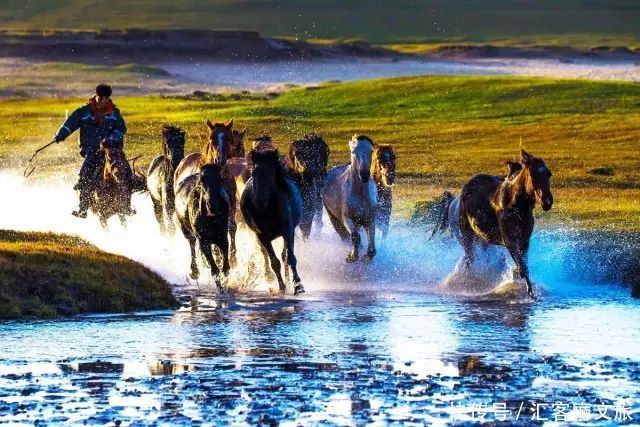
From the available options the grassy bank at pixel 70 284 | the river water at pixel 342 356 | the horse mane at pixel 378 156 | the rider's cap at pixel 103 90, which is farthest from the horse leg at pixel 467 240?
the rider's cap at pixel 103 90

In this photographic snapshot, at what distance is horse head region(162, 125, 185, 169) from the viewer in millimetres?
26828

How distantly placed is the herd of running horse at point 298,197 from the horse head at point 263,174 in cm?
1

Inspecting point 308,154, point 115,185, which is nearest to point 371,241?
point 308,154

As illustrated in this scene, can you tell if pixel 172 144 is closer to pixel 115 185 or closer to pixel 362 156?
pixel 115 185

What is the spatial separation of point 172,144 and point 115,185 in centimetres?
212

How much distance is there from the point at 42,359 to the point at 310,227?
32.9 ft

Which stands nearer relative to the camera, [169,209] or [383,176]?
[383,176]

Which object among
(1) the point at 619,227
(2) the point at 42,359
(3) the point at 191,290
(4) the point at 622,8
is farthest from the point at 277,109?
(4) the point at 622,8

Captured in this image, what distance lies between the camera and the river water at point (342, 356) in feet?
47.5

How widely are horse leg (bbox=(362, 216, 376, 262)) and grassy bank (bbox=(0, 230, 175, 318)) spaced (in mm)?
3490

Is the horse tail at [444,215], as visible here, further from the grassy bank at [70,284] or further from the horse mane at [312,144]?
the grassy bank at [70,284]

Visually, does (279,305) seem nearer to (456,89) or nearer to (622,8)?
(456,89)

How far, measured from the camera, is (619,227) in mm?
30203

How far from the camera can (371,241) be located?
984 inches
